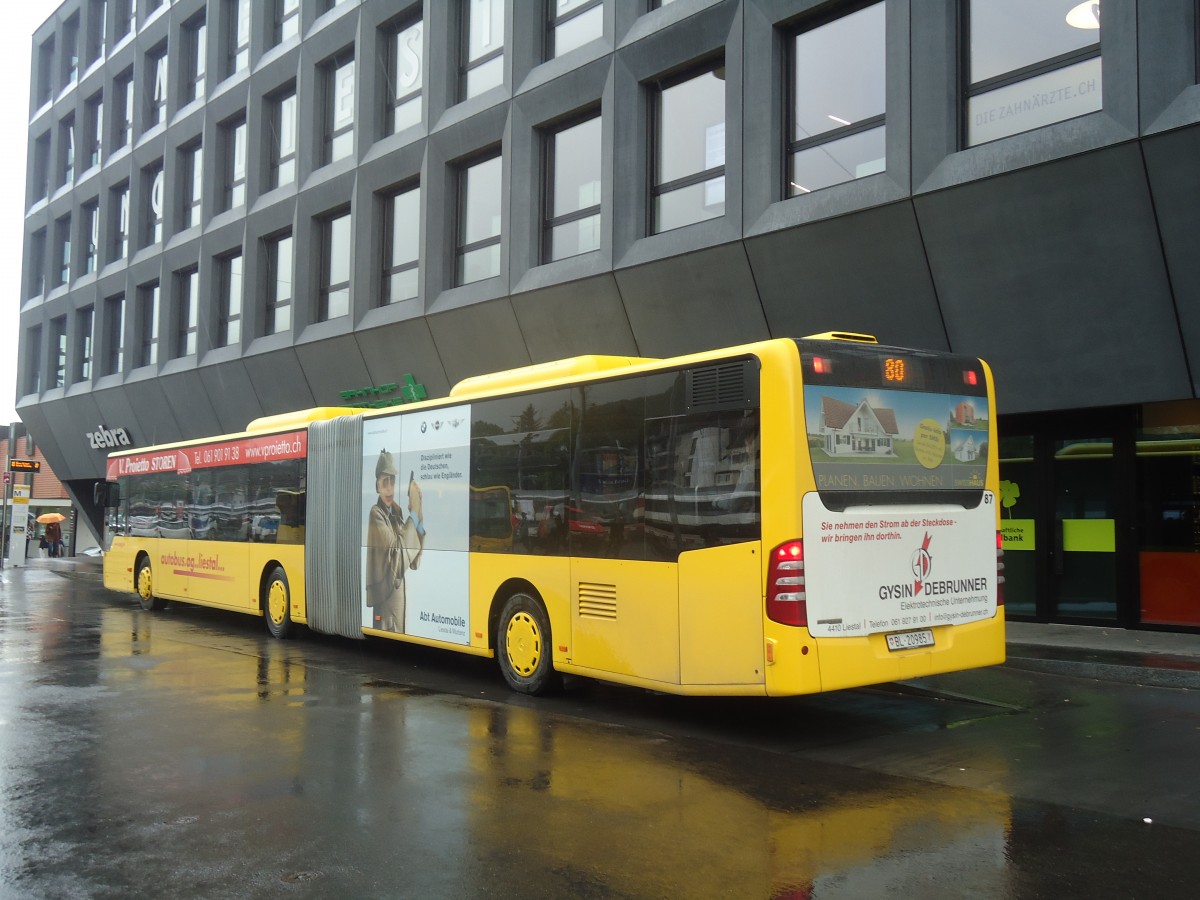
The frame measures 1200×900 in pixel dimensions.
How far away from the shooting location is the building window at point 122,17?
3428cm

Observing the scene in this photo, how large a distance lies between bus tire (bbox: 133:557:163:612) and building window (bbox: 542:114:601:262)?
28.6 ft

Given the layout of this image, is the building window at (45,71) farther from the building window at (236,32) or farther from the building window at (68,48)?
the building window at (236,32)

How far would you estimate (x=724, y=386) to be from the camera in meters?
7.92

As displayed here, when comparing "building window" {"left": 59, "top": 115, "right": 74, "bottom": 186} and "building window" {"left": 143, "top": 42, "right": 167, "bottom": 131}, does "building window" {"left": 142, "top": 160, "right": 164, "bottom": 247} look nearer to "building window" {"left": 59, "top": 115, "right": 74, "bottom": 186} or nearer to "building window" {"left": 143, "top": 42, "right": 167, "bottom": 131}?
"building window" {"left": 143, "top": 42, "right": 167, "bottom": 131}

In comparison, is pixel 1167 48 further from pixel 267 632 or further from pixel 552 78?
pixel 267 632

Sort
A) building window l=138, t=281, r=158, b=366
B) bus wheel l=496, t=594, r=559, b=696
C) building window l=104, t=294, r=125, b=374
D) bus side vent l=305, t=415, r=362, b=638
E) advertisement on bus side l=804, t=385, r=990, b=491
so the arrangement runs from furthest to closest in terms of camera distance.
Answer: building window l=104, t=294, r=125, b=374
building window l=138, t=281, r=158, b=366
bus side vent l=305, t=415, r=362, b=638
bus wheel l=496, t=594, r=559, b=696
advertisement on bus side l=804, t=385, r=990, b=491

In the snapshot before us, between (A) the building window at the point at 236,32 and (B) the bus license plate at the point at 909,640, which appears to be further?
(A) the building window at the point at 236,32

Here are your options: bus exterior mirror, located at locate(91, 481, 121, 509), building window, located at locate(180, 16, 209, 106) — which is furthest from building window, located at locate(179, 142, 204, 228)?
bus exterior mirror, located at locate(91, 481, 121, 509)

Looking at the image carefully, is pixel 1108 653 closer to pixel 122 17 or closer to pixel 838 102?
pixel 838 102

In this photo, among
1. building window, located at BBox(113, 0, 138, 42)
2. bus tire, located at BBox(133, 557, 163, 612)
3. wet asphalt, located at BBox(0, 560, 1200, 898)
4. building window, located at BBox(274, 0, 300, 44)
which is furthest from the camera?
building window, located at BBox(113, 0, 138, 42)

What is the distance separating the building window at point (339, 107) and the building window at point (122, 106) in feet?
42.1

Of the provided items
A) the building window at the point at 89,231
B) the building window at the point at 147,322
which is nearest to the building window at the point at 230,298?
the building window at the point at 147,322

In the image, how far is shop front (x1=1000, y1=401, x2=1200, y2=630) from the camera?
12.7 meters

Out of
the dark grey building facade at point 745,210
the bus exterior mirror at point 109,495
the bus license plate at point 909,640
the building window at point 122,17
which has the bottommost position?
the bus license plate at point 909,640
